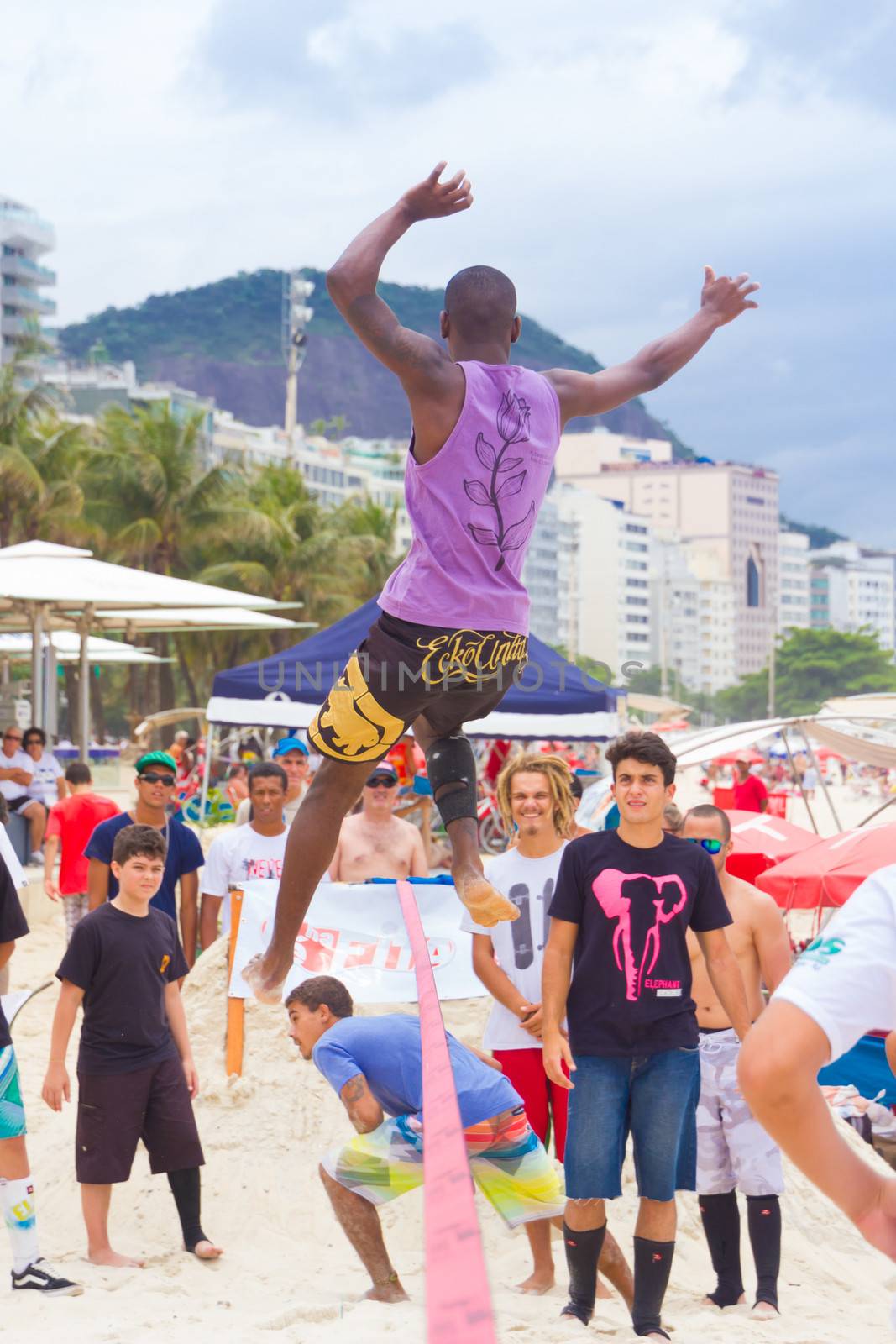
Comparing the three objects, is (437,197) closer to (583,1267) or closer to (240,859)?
(583,1267)

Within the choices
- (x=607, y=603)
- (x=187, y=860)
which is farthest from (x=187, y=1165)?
(x=607, y=603)

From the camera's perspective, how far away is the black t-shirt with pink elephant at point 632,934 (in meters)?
4.62

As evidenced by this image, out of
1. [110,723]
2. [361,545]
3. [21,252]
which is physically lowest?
[110,723]

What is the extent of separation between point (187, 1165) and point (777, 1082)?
15.8 ft

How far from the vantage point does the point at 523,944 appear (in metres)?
5.86

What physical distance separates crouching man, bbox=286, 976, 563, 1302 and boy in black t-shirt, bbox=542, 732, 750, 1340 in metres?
0.53

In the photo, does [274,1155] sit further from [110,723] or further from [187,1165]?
[110,723]

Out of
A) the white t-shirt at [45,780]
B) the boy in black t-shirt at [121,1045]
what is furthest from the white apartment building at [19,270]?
the boy in black t-shirt at [121,1045]

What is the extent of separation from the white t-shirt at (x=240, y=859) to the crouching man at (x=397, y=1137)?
244 cm

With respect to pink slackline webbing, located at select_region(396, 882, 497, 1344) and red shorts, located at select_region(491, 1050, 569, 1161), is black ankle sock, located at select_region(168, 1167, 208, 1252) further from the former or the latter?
pink slackline webbing, located at select_region(396, 882, 497, 1344)

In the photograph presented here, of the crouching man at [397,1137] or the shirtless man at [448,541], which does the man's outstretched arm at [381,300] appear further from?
the crouching man at [397,1137]

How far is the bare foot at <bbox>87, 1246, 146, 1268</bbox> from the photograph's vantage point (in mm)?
5949

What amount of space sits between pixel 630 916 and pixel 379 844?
3.78 meters

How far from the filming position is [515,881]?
5.92 metres
